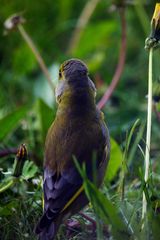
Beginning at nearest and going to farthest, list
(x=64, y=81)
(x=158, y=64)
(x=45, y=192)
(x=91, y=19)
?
(x=45, y=192) → (x=64, y=81) → (x=158, y=64) → (x=91, y=19)

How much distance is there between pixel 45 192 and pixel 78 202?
14 centimetres

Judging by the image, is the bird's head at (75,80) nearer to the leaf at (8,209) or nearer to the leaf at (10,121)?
the leaf at (8,209)

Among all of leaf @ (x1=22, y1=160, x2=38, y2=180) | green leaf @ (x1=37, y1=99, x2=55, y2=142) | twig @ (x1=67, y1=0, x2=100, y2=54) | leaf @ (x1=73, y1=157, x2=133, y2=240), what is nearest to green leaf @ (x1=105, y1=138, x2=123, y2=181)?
green leaf @ (x1=37, y1=99, x2=55, y2=142)

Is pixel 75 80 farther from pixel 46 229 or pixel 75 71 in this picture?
pixel 46 229

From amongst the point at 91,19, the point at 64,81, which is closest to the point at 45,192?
the point at 64,81

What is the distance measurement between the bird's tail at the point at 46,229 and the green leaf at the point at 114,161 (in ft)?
3.06

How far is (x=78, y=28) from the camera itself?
18.5ft

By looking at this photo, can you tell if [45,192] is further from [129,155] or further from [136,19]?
[136,19]

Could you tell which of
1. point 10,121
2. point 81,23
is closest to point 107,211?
point 10,121

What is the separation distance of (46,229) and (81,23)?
3.20m

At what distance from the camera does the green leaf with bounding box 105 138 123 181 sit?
3.60 meters

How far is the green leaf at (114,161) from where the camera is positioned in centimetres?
360

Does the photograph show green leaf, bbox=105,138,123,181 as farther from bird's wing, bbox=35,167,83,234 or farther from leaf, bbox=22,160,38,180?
bird's wing, bbox=35,167,83,234

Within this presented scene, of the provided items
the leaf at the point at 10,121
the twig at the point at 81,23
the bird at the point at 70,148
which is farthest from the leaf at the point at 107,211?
the twig at the point at 81,23
